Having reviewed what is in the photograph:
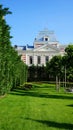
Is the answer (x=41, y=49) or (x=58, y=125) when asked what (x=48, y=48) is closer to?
(x=41, y=49)

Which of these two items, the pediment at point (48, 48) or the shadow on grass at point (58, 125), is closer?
the shadow on grass at point (58, 125)

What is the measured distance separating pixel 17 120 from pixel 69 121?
6.95 ft

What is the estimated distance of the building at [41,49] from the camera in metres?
96.2

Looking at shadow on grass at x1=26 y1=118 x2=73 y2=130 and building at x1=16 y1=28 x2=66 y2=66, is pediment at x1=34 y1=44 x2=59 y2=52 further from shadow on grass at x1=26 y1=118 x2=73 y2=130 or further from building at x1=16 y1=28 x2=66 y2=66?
shadow on grass at x1=26 y1=118 x2=73 y2=130

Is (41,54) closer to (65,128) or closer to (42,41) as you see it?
(42,41)

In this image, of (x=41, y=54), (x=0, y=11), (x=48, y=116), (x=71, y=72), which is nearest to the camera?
(x=48, y=116)

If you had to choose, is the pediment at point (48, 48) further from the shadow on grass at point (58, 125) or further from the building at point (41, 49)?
the shadow on grass at point (58, 125)

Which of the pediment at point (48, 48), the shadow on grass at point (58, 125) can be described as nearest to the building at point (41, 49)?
the pediment at point (48, 48)

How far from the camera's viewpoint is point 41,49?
318ft

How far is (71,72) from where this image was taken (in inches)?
2029

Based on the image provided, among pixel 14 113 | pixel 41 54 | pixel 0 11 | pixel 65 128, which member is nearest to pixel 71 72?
pixel 0 11

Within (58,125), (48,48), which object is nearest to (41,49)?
(48,48)

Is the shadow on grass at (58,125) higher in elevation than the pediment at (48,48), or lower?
lower

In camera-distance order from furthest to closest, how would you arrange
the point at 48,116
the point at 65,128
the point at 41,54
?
the point at 41,54, the point at 48,116, the point at 65,128
